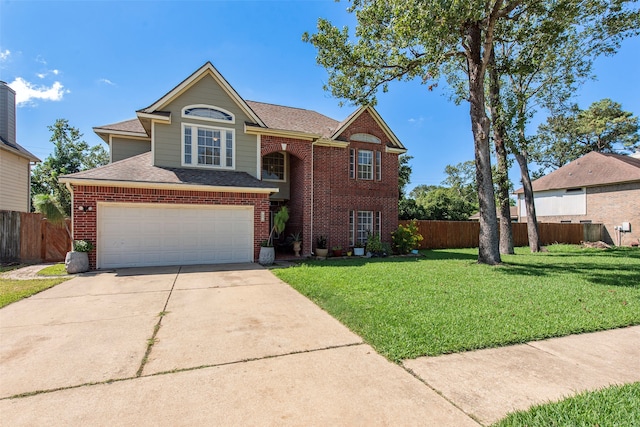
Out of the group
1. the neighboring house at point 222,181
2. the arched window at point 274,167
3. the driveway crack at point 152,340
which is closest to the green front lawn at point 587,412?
the driveway crack at point 152,340

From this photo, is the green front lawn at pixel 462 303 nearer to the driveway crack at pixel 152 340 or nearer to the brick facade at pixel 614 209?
the driveway crack at pixel 152 340

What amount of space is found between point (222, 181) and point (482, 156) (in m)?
9.80

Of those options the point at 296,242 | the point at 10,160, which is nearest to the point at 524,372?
the point at 296,242

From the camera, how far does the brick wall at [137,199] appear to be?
9.77m

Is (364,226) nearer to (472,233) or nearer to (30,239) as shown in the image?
(472,233)

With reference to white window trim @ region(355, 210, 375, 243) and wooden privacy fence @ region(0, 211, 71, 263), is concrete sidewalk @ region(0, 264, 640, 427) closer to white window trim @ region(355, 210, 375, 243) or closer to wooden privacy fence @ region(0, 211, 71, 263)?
wooden privacy fence @ region(0, 211, 71, 263)

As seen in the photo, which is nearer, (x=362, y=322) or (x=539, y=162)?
(x=362, y=322)

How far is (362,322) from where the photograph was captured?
4859 mm

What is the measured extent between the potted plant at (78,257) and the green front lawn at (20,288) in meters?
0.94

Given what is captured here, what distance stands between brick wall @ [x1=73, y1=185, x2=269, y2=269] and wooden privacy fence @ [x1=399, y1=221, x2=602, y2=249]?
8600mm

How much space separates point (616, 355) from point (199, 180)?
11.3 meters

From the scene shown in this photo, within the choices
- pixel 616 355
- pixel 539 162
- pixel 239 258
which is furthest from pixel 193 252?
pixel 539 162

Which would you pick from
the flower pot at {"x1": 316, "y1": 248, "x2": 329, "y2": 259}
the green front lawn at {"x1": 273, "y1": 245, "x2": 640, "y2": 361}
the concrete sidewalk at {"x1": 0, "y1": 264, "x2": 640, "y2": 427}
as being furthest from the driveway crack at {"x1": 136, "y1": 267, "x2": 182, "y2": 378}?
the flower pot at {"x1": 316, "y1": 248, "x2": 329, "y2": 259}

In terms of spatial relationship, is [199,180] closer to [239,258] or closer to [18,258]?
[239,258]
